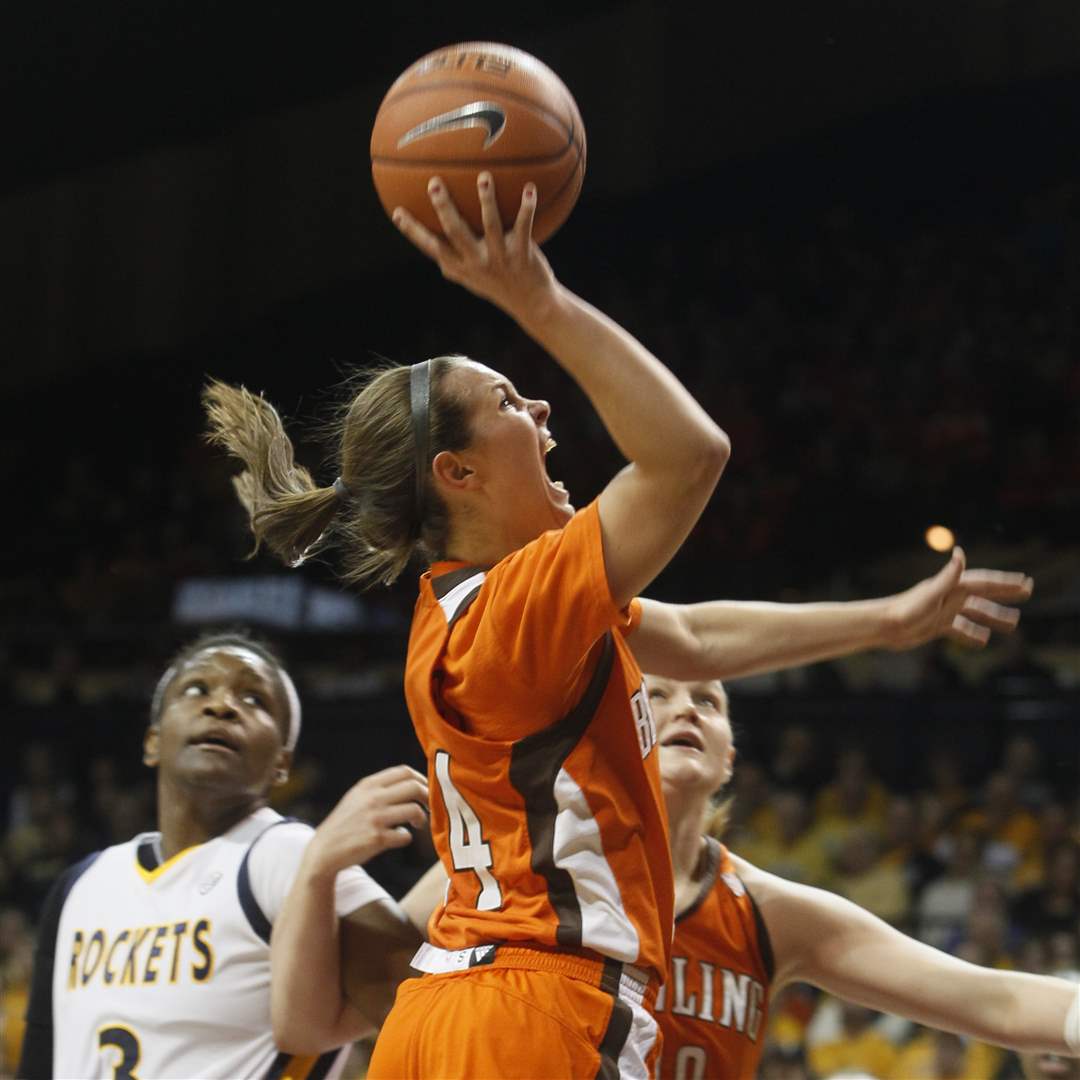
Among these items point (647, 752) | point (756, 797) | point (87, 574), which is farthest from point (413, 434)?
point (87, 574)

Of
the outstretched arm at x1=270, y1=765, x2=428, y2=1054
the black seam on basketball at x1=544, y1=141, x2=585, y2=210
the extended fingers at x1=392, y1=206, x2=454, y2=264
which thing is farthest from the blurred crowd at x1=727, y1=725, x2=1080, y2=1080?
the extended fingers at x1=392, y1=206, x2=454, y2=264

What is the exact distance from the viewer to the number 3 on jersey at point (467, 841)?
2084 mm

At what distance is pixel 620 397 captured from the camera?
74.2 inches

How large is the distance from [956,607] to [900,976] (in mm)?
871

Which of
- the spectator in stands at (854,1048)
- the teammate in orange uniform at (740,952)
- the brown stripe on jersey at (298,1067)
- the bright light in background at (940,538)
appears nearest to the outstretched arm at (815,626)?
the teammate in orange uniform at (740,952)

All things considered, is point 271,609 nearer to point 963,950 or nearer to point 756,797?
point 756,797

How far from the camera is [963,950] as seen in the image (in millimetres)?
6488

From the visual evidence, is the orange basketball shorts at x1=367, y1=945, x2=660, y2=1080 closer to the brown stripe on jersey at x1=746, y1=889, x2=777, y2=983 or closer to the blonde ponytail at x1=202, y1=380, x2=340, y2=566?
the blonde ponytail at x1=202, y1=380, x2=340, y2=566

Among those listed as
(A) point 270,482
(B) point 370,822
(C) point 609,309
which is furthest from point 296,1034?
(C) point 609,309

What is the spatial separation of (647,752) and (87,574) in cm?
1139

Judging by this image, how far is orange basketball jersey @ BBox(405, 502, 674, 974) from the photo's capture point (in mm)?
1972

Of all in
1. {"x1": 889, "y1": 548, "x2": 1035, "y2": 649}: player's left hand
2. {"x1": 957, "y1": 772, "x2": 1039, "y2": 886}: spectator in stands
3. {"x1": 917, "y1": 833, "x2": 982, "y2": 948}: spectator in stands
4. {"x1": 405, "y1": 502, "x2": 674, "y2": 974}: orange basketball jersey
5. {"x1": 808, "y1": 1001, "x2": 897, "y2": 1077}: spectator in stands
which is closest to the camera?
{"x1": 405, "y1": 502, "x2": 674, "y2": 974}: orange basketball jersey

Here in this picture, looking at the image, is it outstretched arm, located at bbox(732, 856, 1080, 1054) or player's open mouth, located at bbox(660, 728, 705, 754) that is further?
player's open mouth, located at bbox(660, 728, 705, 754)

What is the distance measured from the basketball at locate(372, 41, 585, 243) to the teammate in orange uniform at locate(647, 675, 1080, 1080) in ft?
3.64
